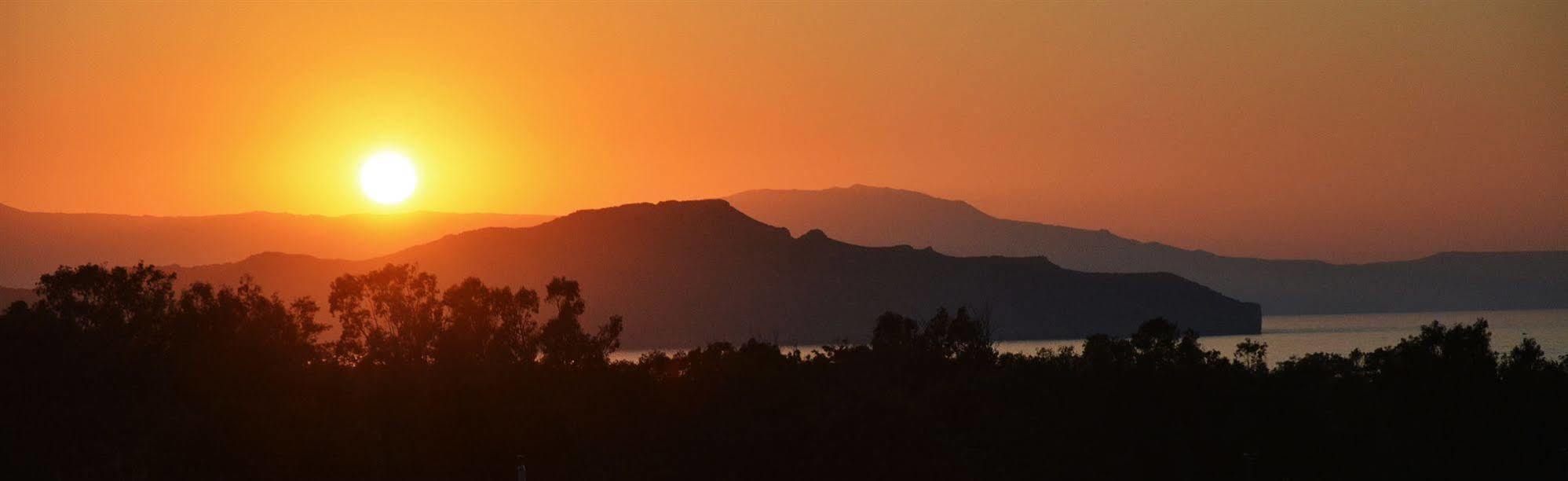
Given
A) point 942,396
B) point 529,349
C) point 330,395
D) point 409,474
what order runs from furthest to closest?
point 529,349
point 942,396
point 330,395
point 409,474

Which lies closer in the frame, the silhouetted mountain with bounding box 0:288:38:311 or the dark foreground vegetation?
the dark foreground vegetation

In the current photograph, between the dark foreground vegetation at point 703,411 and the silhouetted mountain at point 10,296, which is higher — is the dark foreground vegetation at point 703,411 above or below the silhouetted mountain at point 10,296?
below

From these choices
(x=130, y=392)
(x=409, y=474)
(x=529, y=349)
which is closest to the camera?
(x=409, y=474)

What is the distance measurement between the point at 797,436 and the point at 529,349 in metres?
33.1

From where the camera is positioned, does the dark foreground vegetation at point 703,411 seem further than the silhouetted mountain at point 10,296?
No

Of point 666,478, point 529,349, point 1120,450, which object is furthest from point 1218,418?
point 529,349

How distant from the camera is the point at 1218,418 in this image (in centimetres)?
4472

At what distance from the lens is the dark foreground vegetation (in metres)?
37.6

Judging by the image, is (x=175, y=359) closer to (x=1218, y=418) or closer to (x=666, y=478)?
(x=666, y=478)

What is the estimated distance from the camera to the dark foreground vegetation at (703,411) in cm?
3759

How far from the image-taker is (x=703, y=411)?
4438 cm

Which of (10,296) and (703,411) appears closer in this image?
(703,411)

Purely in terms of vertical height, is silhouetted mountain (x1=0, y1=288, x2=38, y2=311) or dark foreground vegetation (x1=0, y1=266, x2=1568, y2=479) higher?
silhouetted mountain (x1=0, y1=288, x2=38, y2=311)

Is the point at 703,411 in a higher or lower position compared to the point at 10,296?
lower
